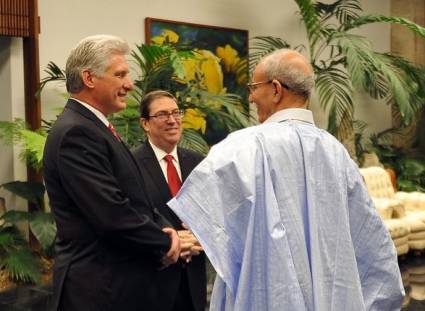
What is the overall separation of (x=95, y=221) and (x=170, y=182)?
859 mm

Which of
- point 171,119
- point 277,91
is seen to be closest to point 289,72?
point 277,91

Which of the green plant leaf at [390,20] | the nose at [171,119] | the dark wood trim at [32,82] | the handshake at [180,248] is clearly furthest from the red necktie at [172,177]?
the green plant leaf at [390,20]

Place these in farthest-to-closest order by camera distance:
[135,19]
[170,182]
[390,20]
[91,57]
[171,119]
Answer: [390,20], [135,19], [171,119], [170,182], [91,57]

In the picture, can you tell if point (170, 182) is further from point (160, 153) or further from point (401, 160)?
point (401, 160)

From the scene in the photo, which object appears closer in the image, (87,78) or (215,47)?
(87,78)

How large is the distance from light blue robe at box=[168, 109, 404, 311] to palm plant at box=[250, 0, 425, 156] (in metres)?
5.31

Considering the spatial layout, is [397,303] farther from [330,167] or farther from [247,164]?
[247,164]

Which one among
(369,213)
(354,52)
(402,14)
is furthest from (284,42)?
(369,213)

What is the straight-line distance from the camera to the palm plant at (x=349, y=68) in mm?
7312

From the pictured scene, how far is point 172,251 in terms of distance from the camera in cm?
225

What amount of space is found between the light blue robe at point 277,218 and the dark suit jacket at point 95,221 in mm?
265

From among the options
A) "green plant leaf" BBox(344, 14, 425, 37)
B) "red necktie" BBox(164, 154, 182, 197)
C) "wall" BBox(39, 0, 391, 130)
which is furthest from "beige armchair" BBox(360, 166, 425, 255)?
"red necktie" BBox(164, 154, 182, 197)

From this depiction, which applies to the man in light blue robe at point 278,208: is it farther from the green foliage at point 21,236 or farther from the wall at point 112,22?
the wall at point 112,22

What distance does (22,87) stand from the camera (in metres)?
5.93
